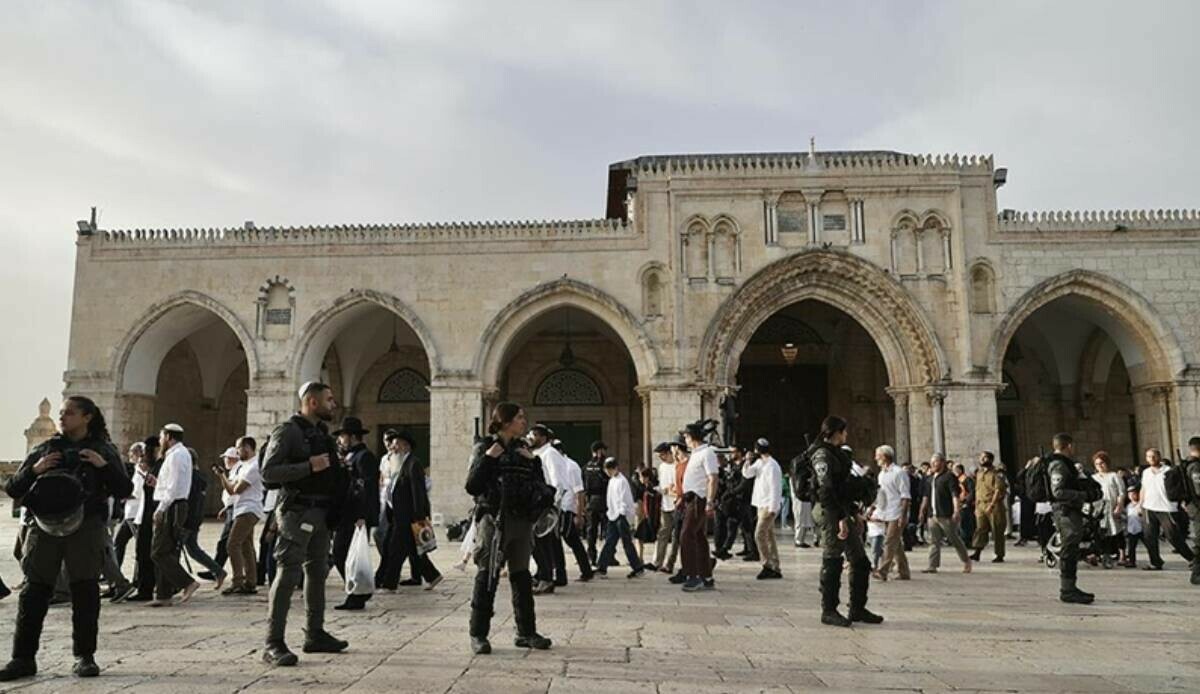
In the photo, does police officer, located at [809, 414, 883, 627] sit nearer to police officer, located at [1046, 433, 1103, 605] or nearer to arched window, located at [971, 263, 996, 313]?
police officer, located at [1046, 433, 1103, 605]

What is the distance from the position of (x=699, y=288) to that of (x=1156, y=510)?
367 inches

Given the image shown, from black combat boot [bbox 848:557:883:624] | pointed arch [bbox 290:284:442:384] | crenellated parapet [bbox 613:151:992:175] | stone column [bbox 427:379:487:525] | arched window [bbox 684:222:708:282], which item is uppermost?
crenellated parapet [bbox 613:151:992:175]

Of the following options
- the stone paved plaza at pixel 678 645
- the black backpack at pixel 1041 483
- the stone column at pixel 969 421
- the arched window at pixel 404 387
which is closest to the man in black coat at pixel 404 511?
the stone paved plaza at pixel 678 645

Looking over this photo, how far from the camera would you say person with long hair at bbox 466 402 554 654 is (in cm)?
512

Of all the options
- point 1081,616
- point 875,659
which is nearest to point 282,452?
point 875,659

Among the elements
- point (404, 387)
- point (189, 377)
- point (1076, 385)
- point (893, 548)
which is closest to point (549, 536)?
point (893, 548)

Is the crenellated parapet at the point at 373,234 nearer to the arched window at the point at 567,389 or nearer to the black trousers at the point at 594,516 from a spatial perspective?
the arched window at the point at 567,389

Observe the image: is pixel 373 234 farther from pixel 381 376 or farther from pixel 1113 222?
pixel 1113 222

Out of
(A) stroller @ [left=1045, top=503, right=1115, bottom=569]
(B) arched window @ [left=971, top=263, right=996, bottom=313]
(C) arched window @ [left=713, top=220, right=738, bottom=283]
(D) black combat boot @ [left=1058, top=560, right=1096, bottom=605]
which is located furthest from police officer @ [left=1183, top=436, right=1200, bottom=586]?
(C) arched window @ [left=713, top=220, right=738, bottom=283]

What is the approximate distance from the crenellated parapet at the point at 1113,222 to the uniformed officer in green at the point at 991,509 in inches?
326

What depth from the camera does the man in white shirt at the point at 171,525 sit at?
Result: 7.36m

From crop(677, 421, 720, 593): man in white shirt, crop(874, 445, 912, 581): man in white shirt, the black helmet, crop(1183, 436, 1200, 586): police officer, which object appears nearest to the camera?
the black helmet

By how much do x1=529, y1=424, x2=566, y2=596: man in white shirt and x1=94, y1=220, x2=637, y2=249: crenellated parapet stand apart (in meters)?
10.1

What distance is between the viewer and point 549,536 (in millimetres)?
8086
